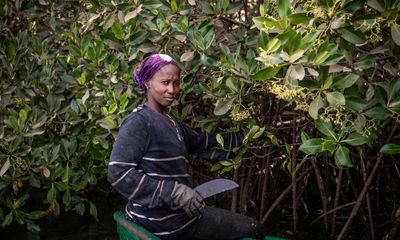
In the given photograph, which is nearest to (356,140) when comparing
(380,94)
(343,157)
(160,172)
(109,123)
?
(343,157)

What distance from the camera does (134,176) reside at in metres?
2.30

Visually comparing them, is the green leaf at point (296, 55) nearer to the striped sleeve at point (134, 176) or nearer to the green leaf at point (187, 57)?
the striped sleeve at point (134, 176)

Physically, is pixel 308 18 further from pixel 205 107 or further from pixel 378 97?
pixel 205 107

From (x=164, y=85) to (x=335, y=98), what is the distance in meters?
0.82

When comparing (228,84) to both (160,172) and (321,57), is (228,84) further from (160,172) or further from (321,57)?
(321,57)

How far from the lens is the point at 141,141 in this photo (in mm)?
2361

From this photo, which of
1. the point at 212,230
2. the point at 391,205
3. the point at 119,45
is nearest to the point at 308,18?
the point at 212,230

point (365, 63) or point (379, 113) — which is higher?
point (365, 63)

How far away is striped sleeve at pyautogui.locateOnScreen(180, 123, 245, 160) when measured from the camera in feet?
9.11

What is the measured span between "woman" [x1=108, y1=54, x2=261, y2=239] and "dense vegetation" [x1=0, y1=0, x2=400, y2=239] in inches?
11.1

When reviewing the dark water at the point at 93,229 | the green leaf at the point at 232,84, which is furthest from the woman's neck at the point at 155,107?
the dark water at the point at 93,229

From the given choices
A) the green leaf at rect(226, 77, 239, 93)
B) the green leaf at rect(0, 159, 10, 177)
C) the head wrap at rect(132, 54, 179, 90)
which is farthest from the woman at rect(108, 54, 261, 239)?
the green leaf at rect(0, 159, 10, 177)

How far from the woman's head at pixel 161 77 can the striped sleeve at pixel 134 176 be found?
0.66 ft

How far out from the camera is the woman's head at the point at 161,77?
246cm
